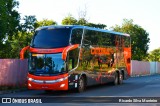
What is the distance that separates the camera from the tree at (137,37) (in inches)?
3184

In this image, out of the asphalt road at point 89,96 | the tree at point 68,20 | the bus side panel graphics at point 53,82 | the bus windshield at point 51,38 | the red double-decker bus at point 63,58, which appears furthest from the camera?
the tree at point 68,20

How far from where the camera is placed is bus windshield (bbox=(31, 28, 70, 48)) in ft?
68.7

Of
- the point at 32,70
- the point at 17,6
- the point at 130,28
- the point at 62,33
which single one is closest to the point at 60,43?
the point at 62,33

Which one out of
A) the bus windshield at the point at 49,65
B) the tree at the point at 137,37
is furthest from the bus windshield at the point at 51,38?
the tree at the point at 137,37

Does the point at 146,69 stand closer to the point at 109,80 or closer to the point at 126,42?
the point at 126,42

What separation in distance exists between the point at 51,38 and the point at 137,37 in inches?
2473

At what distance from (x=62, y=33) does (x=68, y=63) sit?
1563 mm

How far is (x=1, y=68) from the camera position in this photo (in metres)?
24.3

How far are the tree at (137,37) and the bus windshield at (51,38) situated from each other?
58356 mm

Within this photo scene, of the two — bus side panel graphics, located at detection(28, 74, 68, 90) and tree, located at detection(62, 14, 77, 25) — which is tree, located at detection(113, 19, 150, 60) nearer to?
tree, located at detection(62, 14, 77, 25)

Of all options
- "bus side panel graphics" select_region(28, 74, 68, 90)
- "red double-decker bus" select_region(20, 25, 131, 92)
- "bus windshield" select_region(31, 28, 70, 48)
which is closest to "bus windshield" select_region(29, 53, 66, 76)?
"red double-decker bus" select_region(20, 25, 131, 92)

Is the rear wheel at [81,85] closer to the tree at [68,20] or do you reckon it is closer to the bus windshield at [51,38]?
the bus windshield at [51,38]

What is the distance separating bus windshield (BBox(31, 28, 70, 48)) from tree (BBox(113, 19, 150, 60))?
58.4 meters

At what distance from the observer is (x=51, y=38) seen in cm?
2116
